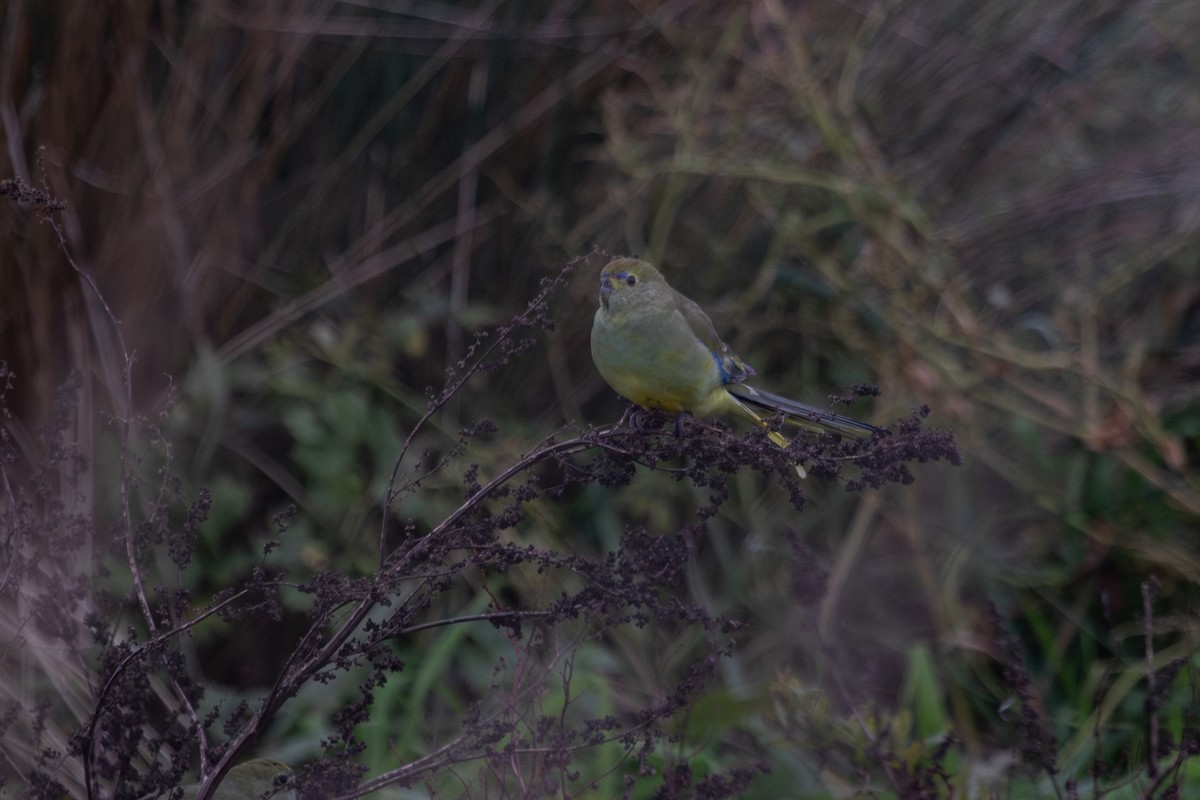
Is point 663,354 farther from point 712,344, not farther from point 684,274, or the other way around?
point 684,274

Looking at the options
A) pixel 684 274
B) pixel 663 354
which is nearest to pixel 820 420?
pixel 663 354


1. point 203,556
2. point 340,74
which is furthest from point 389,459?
point 340,74

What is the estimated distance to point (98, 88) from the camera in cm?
338

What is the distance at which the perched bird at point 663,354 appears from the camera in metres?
2.44

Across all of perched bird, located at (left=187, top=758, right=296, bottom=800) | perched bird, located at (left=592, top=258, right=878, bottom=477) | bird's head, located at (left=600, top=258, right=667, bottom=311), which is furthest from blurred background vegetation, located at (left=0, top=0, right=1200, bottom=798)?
perched bird, located at (left=187, top=758, right=296, bottom=800)

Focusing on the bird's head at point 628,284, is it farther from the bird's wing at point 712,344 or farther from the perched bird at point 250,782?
the perched bird at point 250,782

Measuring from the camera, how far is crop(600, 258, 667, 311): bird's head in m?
2.63

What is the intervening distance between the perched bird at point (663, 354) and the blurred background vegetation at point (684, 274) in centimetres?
90

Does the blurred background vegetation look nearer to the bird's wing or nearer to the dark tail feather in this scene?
the bird's wing

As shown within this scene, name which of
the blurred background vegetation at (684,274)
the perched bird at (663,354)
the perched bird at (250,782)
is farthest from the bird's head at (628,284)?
the perched bird at (250,782)

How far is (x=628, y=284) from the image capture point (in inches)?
106

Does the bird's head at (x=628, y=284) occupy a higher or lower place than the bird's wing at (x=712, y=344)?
higher

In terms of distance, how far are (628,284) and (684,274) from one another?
1827 millimetres

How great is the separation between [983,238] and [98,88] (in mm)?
2862
